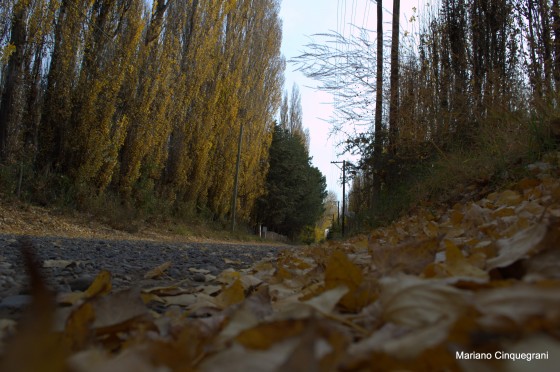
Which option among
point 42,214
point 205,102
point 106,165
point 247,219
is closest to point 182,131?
point 205,102

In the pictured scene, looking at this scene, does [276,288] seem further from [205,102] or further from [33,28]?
[205,102]

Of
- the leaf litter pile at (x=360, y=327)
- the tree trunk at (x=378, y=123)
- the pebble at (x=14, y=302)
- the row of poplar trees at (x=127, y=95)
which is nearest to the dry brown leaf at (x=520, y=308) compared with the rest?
the leaf litter pile at (x=360, y=327)

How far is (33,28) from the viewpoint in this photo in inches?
360

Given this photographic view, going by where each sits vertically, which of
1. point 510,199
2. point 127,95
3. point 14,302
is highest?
point 127,95

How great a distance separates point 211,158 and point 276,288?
15.5 m

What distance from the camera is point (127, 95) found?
11.2 m

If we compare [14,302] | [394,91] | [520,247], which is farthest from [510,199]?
[394,91]

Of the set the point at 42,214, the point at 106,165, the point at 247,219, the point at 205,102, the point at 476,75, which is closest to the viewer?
the point at 476,75

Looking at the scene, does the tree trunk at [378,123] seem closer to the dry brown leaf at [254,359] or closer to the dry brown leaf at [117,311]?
Result: the dry brown leaf at [117,311]

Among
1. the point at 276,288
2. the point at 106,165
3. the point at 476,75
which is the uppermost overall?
the point at 476,75

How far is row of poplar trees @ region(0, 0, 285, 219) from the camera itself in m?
9.23

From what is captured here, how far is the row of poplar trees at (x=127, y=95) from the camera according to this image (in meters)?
9.23

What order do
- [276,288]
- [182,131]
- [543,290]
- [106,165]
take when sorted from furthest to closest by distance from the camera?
1. [182,131]
2. [106,165]
3. [276,288]
4. [543,290]

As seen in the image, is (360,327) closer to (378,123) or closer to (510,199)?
(510,199)
